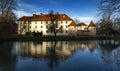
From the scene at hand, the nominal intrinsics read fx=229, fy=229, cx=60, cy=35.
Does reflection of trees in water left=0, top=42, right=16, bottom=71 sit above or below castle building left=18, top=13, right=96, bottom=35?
below

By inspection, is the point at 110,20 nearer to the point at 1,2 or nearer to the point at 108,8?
the point at 108,8

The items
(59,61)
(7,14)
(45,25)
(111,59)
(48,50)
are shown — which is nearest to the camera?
(59,61)

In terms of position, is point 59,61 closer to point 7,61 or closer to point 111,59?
point 7,61

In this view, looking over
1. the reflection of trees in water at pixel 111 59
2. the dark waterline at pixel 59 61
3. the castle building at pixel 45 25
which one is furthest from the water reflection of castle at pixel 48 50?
the castle building at pixel 45 25

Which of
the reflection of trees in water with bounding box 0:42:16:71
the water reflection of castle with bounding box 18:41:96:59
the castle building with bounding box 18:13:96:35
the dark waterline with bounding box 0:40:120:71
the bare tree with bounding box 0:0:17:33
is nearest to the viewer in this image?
the reflection of trees in water with bounding box 0:42:16:71

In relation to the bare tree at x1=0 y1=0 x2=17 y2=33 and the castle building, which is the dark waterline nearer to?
the bare tree at x1=0 y1=0 x2=17 y2=33

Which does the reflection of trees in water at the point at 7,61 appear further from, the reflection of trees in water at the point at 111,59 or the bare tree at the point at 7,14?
the bare tree at the point at 7,14

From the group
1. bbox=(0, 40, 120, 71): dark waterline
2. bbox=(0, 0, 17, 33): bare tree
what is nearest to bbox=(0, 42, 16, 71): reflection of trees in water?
bbox=(0, 40, 120, 71): dark waterline

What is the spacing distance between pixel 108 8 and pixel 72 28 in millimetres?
75595

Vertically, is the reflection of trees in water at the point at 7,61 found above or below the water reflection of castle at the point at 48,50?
above

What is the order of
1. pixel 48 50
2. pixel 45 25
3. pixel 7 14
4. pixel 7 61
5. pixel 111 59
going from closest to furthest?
pixel 7 61
pixel 111 59
pixel 48 50
pixel 7 14
pixel 45 25

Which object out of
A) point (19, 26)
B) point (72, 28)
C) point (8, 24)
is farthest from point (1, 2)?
point (72, 28)

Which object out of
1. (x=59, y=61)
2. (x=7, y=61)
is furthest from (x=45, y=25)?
(x=7, y=61)

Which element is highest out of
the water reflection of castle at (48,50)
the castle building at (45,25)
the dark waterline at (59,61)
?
the castle building at (45,25)
